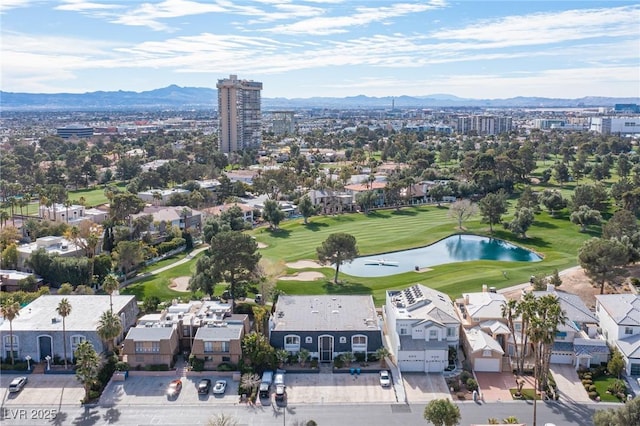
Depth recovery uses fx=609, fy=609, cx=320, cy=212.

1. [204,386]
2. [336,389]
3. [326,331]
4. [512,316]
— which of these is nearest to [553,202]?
[512,316]

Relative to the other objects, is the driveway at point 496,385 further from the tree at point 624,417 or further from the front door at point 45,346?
the front door at point 45,346

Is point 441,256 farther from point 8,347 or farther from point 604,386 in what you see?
point 8,347

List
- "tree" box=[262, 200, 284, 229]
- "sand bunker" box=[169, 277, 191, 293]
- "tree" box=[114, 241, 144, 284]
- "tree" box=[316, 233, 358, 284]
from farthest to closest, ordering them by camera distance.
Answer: "tree" box=[262, 200, 284, 229] < "tree" box=[114, 241, 144, 284] < "sand bunker" box=[169, 277, 191, 293] < "tree" box=[316, 233, 358, 284]

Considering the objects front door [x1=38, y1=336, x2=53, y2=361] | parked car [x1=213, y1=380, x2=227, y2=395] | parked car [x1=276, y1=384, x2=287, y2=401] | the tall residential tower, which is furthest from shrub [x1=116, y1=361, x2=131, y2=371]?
the tall residential tower

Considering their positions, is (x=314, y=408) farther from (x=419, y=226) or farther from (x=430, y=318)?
(x=419, y=226)

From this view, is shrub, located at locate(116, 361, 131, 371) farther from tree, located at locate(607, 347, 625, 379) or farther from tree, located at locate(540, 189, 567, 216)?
tree, located at locate(540, 189, 567, 216)

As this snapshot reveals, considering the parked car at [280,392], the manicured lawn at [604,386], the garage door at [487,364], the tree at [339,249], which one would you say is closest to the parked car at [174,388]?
the parked car at [280,392]

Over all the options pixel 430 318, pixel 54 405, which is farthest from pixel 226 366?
pixel 430 318
